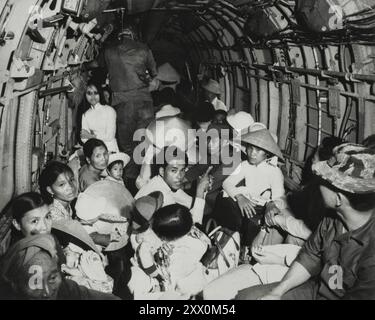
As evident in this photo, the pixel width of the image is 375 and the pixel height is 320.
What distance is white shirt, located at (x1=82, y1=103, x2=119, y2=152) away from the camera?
661cm

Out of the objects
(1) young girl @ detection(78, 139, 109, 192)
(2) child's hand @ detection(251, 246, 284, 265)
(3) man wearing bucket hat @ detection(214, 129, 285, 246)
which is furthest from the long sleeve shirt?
(1) young girl @ detection(78, 139, 109, 192)

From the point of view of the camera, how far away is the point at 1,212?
153 inches

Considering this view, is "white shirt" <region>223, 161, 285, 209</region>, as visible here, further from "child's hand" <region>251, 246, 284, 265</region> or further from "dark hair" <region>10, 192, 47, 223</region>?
"dark hair" <region>10, 192, 47, 223</region>

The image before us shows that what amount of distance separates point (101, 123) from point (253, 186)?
10.5 feet

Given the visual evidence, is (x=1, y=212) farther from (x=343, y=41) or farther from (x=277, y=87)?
(x=277, y=87)

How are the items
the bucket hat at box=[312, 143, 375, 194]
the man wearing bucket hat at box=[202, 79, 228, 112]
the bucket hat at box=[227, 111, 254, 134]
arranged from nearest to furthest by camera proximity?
the bucket hat at box=[312, 143, 375, 194], the bucket hat at box=[227, 111, 254, 134], the man wearing bucket hat at box=[202, 79, 228, 112]

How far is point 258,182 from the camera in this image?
5.00 m

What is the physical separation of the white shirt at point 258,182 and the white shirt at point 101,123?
8.52 ft

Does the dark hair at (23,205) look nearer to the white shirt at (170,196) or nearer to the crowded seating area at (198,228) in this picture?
the crowded seating area at (198,228)

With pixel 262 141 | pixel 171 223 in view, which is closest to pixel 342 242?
pixel 171 223

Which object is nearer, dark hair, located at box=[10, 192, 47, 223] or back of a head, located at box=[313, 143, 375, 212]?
back of a head, located at box=[313, 143, 375, 212]

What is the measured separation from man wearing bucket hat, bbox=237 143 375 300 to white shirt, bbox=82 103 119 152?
440 centimetres

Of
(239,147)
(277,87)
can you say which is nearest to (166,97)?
(277,87)

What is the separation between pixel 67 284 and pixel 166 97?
8.64 m
